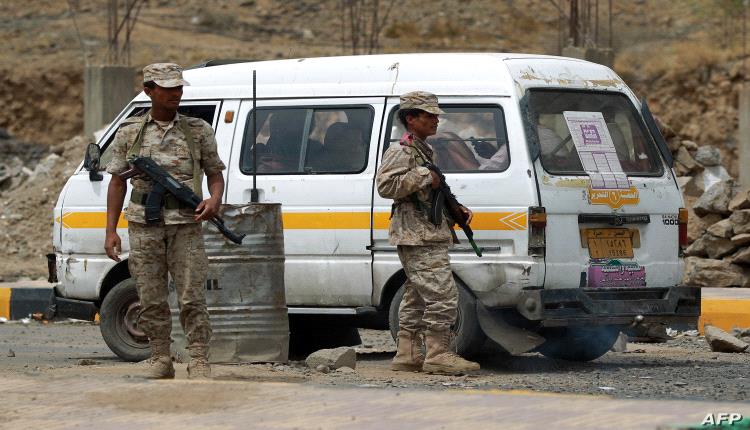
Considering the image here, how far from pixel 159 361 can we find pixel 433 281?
67.0 inches

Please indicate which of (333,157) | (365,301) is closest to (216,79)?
(333,157)

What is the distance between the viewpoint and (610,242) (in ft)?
30.7

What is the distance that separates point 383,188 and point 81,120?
1117 inches

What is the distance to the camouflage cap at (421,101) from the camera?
8.76 metres

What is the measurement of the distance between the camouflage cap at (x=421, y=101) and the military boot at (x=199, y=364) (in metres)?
1.91

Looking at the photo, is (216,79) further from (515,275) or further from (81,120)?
(81,120)

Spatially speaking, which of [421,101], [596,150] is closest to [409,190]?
[421,101]

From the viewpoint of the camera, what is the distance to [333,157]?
977 cm

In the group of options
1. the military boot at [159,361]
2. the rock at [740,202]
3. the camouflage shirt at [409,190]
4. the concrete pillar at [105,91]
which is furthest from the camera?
the concrete pillar at [105,91]

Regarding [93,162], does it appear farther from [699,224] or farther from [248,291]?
[699,224]

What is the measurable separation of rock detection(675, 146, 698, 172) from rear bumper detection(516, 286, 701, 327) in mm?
9069

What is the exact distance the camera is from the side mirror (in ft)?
33.4

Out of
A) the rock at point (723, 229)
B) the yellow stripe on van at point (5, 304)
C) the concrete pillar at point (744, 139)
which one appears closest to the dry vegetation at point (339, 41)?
the concrete pillar at point (744, 139)

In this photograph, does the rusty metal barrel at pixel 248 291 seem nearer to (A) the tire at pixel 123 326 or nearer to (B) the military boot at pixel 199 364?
(B) the military boot at pixel 199 364
